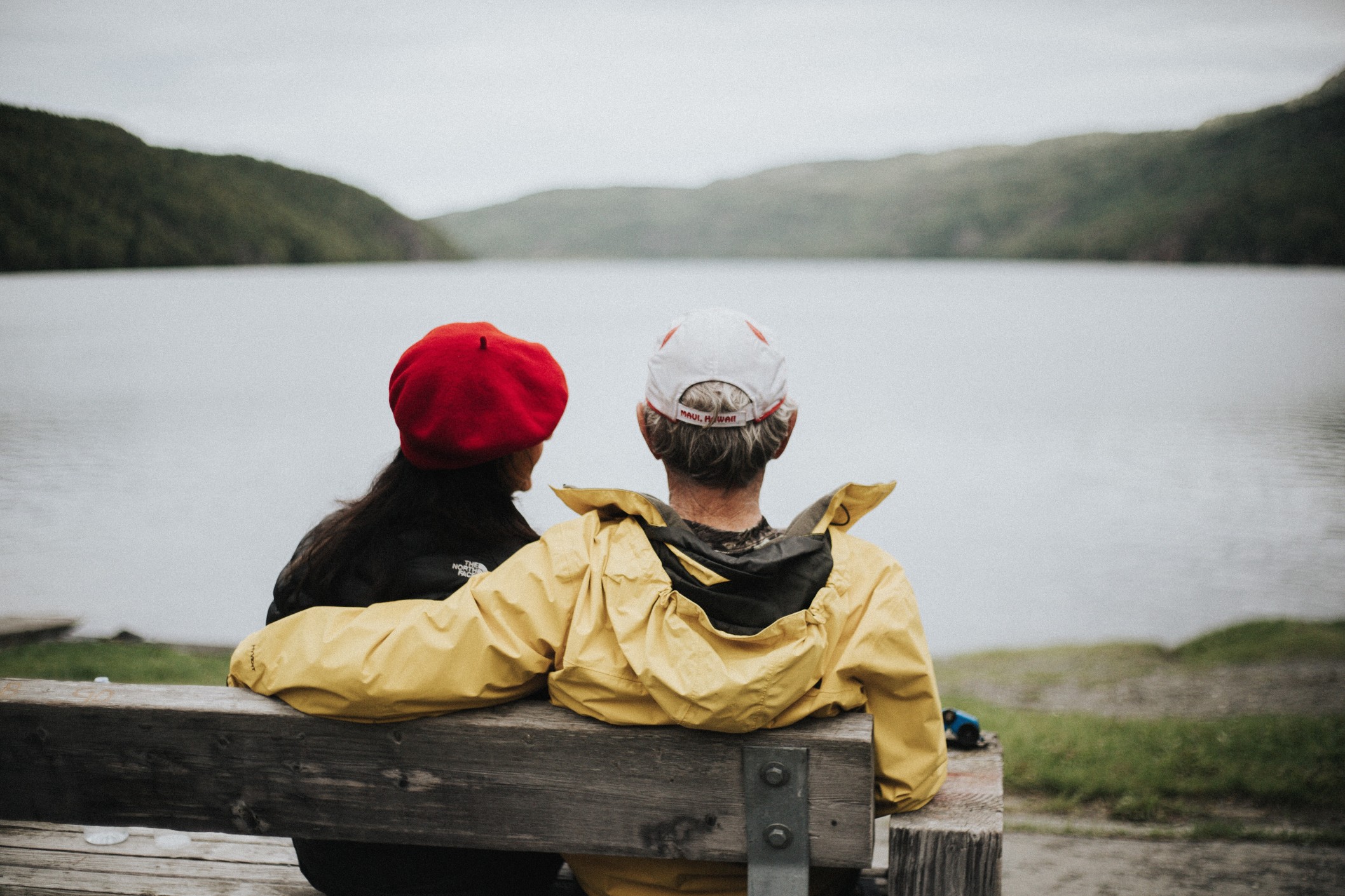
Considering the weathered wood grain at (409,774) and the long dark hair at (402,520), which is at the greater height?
the long dark hair at (402,520)

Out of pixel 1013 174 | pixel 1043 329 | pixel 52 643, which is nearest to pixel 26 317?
pixel 52 643

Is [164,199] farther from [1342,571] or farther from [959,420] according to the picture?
[1342,571]

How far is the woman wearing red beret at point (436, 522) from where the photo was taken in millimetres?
2051

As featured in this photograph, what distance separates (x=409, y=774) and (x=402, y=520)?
62 centimetres

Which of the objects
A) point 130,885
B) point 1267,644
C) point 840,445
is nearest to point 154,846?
point 130,885

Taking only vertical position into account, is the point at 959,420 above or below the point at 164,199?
below

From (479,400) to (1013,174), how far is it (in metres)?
210

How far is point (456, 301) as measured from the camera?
107ft

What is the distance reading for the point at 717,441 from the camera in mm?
1931

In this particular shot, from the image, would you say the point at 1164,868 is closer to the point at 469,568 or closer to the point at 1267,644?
the point at 469,568

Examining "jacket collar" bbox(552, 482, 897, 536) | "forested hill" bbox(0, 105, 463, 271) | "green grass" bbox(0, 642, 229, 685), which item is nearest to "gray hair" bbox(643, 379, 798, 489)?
"jacket collar" bbox(552, 482, 897, 536)

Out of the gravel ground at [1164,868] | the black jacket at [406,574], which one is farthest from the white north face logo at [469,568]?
the gravel ground at [1164,868]

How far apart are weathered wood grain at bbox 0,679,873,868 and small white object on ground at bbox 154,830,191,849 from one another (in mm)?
1003

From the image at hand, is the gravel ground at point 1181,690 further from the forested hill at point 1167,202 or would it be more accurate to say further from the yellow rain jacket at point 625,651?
the forested hill at point 1167,202
